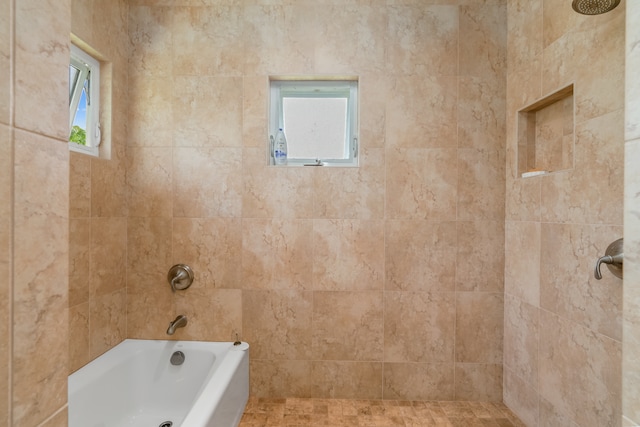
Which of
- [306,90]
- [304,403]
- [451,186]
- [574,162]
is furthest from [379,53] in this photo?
[304,403]

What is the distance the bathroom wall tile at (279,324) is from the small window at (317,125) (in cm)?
87

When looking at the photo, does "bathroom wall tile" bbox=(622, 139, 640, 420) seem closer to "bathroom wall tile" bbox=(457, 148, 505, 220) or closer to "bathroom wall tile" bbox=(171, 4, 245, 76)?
"bathroom wall tile" bbox=(457, 148, 505, 220)

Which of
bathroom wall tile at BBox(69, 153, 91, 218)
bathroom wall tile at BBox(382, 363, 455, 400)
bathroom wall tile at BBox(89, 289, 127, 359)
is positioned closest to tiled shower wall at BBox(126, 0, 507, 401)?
bathroom wall tile at BBox(382, 363, 455, 400)

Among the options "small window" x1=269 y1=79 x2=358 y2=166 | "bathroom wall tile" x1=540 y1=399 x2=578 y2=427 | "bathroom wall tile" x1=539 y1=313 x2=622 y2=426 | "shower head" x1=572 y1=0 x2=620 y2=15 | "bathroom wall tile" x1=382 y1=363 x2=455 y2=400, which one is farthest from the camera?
"small window" x1=269 y1=79 x2=358 y2=166

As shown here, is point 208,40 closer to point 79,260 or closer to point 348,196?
point 348,196

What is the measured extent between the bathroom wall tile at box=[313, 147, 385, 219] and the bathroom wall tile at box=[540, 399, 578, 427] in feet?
4.10

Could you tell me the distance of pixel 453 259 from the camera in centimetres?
199

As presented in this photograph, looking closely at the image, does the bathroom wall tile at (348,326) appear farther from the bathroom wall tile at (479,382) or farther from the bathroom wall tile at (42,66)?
the bathroom wall tile at (42,66)

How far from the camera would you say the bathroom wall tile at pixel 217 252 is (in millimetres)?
2018

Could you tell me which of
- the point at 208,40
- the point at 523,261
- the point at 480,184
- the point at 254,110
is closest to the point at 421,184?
the point at 480,184

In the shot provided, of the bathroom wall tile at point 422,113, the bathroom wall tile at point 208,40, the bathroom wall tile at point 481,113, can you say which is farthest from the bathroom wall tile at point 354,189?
the bathroom wall tile at point 208,40

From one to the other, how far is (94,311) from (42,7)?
5.87 feet

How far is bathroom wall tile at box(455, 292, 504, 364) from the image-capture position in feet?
6.51

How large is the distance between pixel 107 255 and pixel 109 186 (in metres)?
0.40
